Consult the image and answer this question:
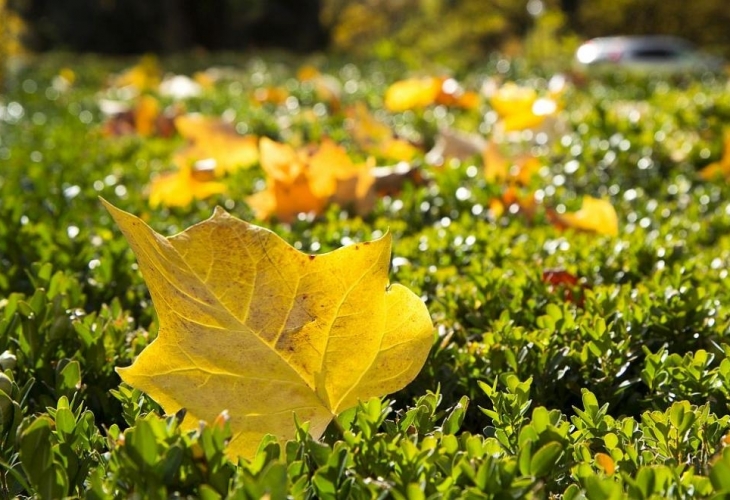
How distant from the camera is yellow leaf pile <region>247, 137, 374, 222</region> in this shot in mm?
2873

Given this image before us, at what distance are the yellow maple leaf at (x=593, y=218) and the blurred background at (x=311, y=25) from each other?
692 cm

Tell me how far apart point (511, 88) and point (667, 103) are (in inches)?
38.2

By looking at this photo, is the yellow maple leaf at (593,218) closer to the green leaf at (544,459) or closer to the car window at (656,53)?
the green leaf at (544,459)

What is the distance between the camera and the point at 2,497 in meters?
1.33

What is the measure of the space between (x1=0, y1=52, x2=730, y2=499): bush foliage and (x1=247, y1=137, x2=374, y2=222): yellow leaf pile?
68 mm

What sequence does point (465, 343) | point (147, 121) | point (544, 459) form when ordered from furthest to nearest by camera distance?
point (147, 121)
point (465, 343)
point (544, 459)

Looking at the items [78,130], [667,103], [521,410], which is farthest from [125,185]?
[667,103]

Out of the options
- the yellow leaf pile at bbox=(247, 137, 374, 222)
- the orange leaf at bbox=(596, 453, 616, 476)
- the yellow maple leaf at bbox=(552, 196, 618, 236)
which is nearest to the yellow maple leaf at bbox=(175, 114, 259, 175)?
the yellow leaf pile at bbox=(247, 137, 374, 222)

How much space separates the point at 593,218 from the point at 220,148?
1.69m

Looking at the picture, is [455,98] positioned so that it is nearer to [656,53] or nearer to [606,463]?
[606,463]

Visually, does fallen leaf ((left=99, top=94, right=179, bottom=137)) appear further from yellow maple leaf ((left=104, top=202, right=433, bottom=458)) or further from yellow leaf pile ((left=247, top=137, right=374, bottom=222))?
yellow maple leaf ((left=104, top=202, right=433, bottom=458))

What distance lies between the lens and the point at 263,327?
1.36 m

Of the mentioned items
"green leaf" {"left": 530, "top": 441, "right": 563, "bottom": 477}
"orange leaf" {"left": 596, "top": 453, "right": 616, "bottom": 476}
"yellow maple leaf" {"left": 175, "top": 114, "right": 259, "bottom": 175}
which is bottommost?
"yellow maple leaf" {"left": 175, "top": 114, "right": 259, "bottom": 175}

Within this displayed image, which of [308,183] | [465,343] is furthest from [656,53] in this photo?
[465,343]
